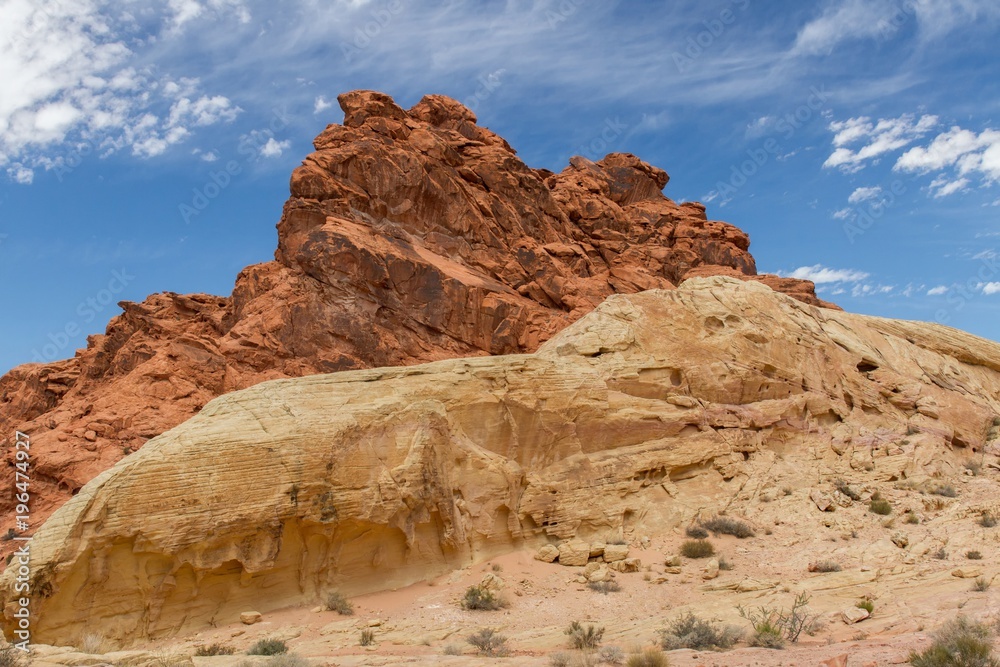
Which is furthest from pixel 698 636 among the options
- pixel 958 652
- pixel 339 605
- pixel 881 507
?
pixel 881 507

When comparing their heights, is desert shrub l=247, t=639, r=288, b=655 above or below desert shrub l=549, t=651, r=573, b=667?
above

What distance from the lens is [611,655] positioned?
9.62m

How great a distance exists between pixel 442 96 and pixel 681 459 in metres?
34.8

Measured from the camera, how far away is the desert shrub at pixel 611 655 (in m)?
9.45

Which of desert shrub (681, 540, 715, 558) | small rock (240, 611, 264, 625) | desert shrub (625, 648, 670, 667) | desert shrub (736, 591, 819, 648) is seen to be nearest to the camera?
desert shrub (625, 648, 670, 667)

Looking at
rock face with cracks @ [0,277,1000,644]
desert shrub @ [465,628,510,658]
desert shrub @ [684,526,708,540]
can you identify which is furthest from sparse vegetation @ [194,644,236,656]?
desert shrub @ [684,526,708,540]

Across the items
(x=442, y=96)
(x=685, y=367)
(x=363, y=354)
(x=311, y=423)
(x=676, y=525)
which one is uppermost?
(x=442, y=96)

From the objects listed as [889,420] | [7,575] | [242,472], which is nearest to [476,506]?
[242,472]

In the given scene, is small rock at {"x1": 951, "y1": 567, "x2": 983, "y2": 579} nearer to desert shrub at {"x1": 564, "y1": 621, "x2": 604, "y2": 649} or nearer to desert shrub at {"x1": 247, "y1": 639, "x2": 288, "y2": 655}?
desert shrub at {"x1": 564, "y1": 621, "x2": 604, "y2": 649}

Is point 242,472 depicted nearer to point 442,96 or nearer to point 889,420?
point 889,420

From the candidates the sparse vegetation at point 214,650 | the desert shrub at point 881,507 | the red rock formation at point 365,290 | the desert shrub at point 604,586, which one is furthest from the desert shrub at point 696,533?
the red rock formation at point 365,290

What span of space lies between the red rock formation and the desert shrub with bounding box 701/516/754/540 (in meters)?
18.4

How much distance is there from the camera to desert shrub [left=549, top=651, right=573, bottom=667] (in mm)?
9154

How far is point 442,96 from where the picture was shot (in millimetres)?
46188
